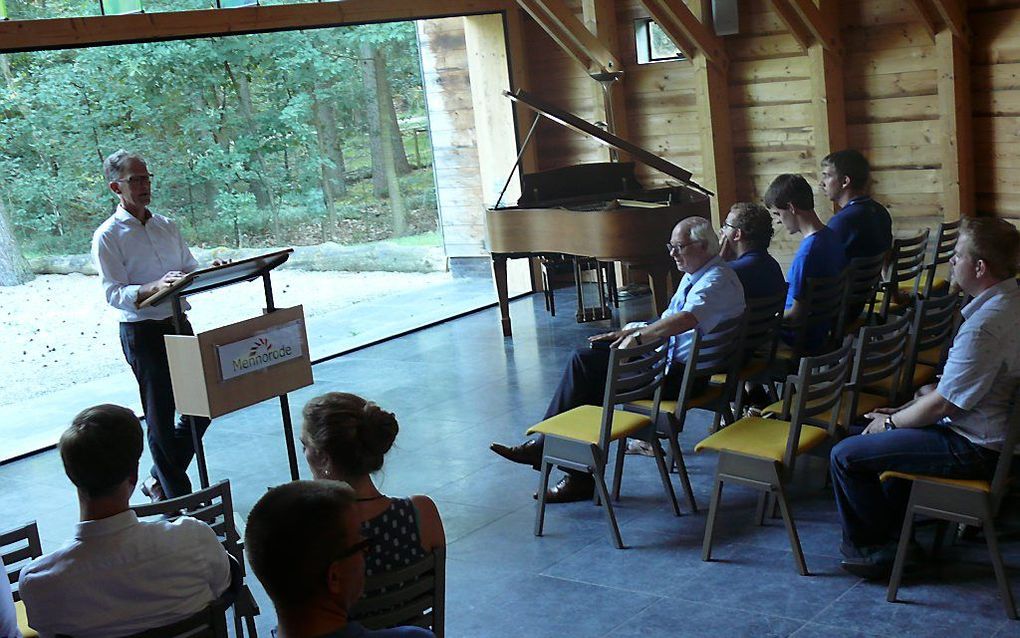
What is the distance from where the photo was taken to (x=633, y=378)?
4.81 metres

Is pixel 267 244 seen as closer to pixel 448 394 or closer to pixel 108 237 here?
pixel 448 394

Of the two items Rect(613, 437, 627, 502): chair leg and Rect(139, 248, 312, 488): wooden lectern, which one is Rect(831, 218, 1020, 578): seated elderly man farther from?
Rect(139, 248, 312, 488): wooden lectern

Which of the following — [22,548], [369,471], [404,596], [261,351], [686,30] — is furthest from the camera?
[686,30]

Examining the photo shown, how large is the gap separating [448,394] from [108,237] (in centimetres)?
271

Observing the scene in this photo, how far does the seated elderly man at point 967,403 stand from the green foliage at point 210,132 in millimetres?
5735

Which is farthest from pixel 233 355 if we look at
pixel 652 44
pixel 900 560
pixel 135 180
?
pixel 652 44

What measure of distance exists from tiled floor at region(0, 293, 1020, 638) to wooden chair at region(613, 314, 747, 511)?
24cm

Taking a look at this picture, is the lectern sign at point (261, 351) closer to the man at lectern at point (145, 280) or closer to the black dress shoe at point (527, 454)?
the man at lectern at point (145, 280)

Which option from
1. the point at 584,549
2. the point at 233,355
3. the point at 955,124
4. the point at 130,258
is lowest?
the point at 584,549

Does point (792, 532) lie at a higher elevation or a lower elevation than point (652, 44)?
lower

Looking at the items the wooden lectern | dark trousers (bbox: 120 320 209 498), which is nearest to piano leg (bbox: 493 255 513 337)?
dark trousers (bbox: 120 320 209 498)

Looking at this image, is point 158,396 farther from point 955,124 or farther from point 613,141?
point 955,124

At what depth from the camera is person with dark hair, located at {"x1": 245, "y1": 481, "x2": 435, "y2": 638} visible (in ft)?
6.79

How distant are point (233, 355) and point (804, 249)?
2.88 meters
